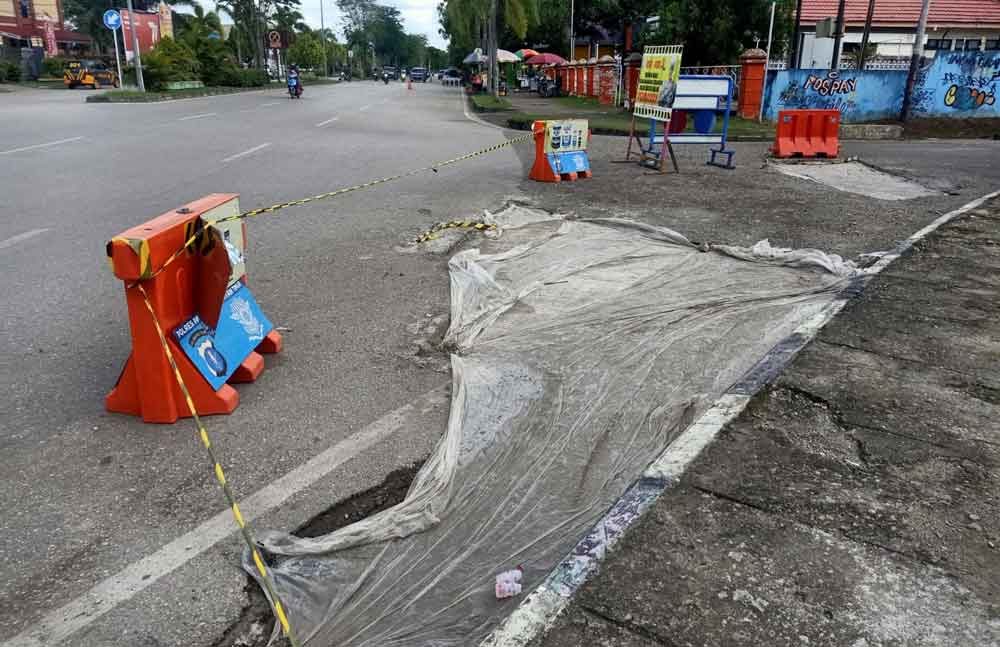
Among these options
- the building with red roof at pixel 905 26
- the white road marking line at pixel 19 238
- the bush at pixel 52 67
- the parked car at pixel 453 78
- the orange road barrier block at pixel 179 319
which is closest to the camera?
the orange road barrier block at pixel 179 319

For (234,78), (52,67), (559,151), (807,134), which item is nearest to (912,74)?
(807,134)

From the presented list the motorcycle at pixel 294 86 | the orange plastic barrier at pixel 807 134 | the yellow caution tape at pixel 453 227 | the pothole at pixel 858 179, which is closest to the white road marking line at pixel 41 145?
the yellow caution tape at pixel 453 227

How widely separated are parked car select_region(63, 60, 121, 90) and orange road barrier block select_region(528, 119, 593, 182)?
4081cm

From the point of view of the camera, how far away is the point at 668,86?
12.1m

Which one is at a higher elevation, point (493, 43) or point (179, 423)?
point (493, 43)

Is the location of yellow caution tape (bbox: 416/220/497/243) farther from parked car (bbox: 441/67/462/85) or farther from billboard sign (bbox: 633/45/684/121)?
parked car (bbox: 441/67/462/85)

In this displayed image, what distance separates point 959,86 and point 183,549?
90.5 feet

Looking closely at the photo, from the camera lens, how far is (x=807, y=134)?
15.1 m

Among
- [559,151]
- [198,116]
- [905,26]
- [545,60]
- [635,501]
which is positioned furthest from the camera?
[545,60]

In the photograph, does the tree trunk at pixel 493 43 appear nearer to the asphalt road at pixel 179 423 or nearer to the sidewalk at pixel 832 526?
the asphalt road at pixel 179 423

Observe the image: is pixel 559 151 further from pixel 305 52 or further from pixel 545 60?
pixel 305 52

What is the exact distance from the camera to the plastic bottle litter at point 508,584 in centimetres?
257

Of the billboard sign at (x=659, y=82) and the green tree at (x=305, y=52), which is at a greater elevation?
the green tree at (x=305, y=52)

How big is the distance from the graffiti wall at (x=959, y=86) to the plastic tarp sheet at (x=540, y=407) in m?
20.9
